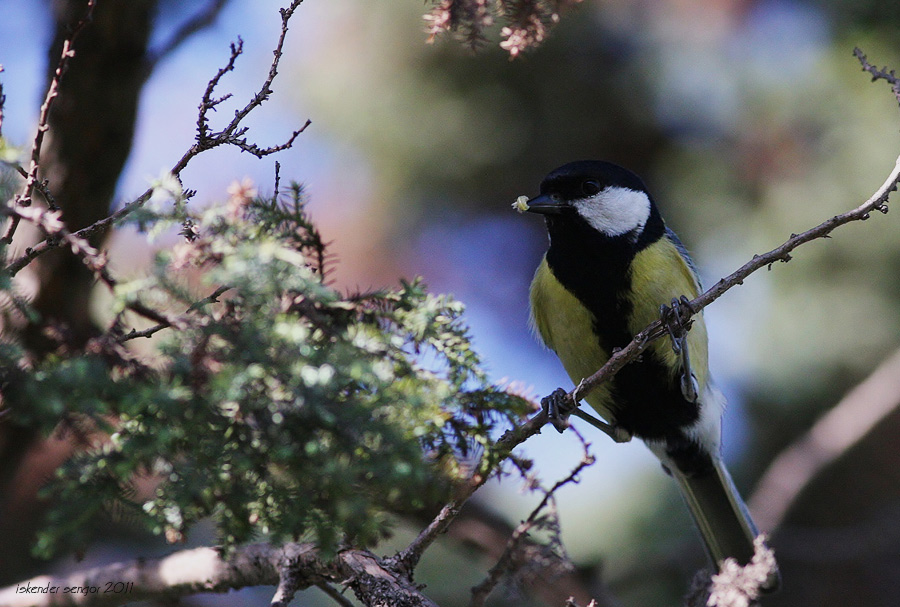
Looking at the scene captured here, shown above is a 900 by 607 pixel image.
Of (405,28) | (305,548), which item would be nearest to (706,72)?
(405,28)

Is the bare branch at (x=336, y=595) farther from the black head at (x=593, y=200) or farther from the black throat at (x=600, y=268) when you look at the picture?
the black head at (x=593, y=200)

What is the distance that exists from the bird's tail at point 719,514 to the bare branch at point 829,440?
1.68 feet

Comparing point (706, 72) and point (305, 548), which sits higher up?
point (706, 72)

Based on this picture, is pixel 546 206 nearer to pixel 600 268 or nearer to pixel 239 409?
pixel 600 268

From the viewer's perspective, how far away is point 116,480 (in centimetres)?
118

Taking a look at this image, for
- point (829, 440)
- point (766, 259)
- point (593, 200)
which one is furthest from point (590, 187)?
point (829, 440)

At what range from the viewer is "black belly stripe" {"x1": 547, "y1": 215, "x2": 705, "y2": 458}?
100 inches

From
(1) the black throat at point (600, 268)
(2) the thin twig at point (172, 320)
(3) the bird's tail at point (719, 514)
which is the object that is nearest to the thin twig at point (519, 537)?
(1) the black throat at point (600, 268)

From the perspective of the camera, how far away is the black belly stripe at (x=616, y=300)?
2541 mm

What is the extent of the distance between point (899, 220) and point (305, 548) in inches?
120

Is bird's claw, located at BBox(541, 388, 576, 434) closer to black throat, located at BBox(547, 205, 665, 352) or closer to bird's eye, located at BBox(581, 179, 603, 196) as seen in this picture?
black throat, located at BBox(547, 205, 665, 352)

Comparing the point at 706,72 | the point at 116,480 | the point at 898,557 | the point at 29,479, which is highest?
the point at 706,72

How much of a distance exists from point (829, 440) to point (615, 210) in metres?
1.81

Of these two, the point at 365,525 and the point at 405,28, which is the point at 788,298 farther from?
the point at 365,525
